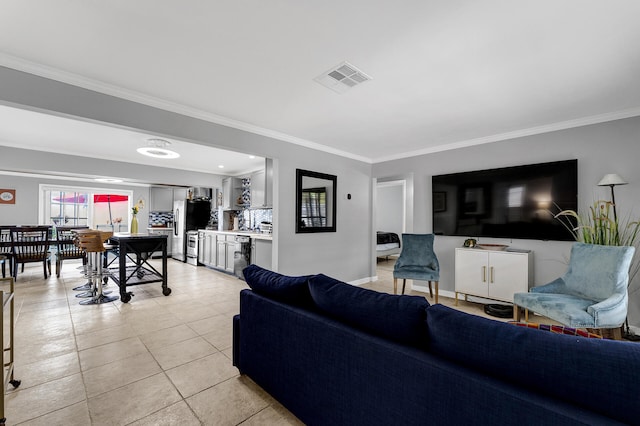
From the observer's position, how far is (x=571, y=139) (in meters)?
3.30

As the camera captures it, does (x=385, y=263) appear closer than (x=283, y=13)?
No

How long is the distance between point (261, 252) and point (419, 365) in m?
3.98

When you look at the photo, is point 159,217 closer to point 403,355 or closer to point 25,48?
point 25,48

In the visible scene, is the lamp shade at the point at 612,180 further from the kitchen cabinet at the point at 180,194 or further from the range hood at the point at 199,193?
the kitchen cabinet at the point at 180,194

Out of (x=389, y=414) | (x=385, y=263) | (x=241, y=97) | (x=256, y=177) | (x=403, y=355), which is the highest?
(x=241, y=97)

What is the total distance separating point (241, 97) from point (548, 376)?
292 cm

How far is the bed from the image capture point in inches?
282

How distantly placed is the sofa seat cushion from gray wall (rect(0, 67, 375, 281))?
1978 millimetres

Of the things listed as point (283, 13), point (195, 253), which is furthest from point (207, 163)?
point (283, 13)

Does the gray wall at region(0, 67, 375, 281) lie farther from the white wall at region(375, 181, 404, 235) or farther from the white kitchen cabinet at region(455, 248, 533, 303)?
the white wall at region(375, 181, 404, 235)

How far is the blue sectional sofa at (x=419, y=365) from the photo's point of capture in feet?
2.55

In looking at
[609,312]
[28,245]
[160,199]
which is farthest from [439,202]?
[160,199]

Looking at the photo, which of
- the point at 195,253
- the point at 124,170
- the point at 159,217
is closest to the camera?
the point at 124,170

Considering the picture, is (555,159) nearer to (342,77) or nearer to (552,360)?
(342,77)
